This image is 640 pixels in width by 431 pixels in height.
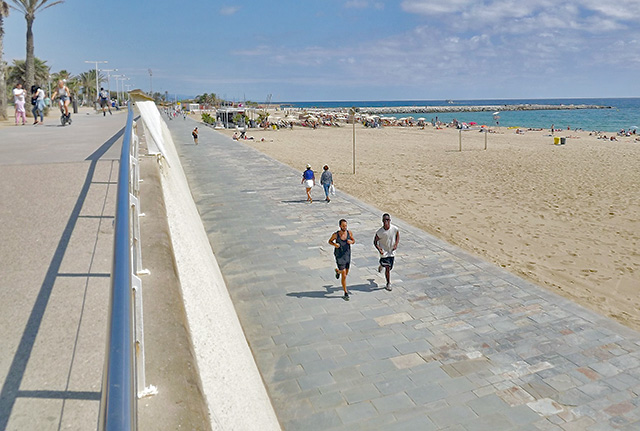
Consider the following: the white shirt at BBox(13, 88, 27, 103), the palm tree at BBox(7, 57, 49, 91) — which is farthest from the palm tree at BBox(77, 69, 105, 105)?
the white shirt at BBox(13, 88, 27, 103)

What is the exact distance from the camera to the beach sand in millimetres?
8539

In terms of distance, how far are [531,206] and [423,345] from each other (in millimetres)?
9964

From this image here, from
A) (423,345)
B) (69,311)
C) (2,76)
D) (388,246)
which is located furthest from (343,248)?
(2,76)

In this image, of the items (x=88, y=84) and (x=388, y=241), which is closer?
(x=388, y=241)

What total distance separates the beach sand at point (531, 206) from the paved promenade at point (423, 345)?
127 centimetres

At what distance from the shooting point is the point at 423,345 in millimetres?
5629

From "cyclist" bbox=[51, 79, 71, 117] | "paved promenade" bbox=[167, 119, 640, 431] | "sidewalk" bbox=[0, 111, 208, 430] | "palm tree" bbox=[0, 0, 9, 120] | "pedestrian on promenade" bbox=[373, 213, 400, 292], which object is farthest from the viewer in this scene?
"palm tree" bbox=[0, 0, 9, 120]

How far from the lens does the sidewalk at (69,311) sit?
2492 millimetres

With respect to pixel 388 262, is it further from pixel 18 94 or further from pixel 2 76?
pixel 2 76

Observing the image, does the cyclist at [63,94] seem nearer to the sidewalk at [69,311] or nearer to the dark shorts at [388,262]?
the sidewalk at [69,311]

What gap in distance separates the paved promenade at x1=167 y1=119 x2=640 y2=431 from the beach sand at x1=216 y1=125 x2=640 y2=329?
4.18 ft

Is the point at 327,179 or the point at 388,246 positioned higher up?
the point at 327,179

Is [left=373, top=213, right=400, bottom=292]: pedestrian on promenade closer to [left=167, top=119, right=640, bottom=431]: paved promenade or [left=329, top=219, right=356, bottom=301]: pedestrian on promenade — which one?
[left=167, top=119, right=640, bottom=431]: paved promenade

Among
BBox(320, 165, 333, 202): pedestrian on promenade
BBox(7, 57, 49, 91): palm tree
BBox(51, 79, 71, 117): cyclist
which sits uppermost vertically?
BBox(7, 57, 49, 91): palm tree
